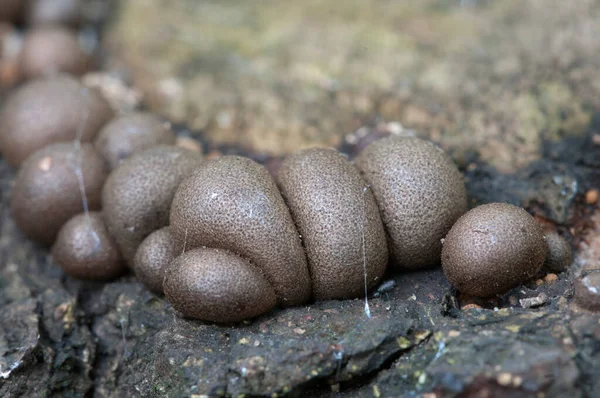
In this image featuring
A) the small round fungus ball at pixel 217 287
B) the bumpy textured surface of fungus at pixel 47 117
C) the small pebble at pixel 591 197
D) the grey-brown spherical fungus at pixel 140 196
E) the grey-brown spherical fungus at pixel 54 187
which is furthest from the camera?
the bumpy textured surface of fungus at pixel 47 117

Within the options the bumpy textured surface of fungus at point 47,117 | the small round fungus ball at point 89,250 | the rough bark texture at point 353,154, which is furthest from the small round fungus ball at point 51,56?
the small round fungus ball at point 89,250

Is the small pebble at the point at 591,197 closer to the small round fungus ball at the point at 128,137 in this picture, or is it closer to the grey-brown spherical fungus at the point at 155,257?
the grey-brown spherical fungus at the point at 155,257

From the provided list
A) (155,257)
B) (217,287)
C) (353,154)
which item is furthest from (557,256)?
(155,257)

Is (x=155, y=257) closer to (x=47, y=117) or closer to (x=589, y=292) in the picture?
(x=47, y=117)

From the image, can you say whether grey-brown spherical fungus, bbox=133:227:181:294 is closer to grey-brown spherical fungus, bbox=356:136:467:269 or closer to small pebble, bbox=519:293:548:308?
grey-brown spherical fungus, bbox=356:136:467:269

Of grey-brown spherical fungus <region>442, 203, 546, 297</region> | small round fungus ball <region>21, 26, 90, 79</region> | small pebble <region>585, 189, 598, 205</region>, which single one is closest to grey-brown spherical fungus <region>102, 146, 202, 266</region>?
grey-brown spherical fungus <region>442, 203, 546, 297</region>
